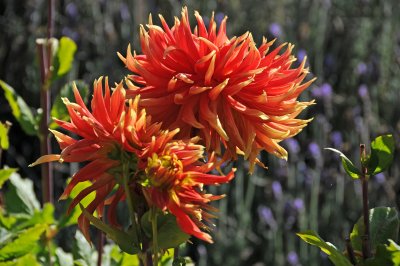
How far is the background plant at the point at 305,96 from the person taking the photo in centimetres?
253

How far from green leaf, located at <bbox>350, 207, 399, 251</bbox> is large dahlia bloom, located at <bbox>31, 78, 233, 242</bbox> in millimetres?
139

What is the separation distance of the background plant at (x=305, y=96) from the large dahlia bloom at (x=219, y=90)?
161 cm

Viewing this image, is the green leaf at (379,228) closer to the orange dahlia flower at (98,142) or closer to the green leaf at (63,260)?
the orange dahlia flower at (98,142)

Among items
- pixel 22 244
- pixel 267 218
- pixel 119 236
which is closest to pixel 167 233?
pixel 119 236

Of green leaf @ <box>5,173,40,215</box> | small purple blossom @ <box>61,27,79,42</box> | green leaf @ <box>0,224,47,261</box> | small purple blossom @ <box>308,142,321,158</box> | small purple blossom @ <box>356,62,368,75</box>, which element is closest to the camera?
green leaf @ <box>0,224,47,261</box>

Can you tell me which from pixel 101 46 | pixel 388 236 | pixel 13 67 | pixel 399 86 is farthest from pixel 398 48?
pixel 388 236

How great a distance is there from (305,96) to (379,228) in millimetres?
2070

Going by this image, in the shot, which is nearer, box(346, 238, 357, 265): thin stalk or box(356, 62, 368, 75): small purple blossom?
box(346, 238, 357, 265): thin stalk

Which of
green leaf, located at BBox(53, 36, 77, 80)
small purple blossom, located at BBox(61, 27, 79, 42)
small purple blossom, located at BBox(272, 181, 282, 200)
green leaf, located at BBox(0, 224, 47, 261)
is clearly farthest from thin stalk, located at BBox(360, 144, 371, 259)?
small purple blossom, located at BBox(61, 27, 79, 42)

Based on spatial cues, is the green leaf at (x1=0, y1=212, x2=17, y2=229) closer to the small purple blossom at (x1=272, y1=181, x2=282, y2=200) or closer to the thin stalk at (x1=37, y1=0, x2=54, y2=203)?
the thin stalk at (x1=37, y1=0, x2=54, y2=203)

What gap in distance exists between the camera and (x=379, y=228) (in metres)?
0.73

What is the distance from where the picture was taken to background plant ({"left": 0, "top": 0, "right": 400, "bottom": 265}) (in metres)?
2.53

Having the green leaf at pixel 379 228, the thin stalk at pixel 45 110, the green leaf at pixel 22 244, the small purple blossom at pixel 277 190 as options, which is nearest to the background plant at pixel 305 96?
the small purple blossom at pixel 277 190

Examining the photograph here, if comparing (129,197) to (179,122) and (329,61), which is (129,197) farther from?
(329,61)
